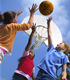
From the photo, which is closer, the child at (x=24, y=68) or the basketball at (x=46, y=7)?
the child at (x=24, y=68)

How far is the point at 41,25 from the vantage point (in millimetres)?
11109

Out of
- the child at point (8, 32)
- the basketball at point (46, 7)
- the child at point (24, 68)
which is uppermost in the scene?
the basketball at point (46, 7)

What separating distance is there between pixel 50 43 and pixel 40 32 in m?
7.66

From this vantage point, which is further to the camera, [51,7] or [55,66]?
[51,7]

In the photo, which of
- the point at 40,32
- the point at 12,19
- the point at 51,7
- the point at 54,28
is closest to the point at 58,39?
the point at 54,28

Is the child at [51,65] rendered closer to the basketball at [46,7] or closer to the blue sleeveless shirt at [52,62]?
the blue sleeveless shirt at [52,62]

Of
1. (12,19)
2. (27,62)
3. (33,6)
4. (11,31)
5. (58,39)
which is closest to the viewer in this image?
(11,31)

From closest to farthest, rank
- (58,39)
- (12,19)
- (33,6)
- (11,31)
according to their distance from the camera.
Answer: (11,31)
(12,19)
(33,6)
(58,39)

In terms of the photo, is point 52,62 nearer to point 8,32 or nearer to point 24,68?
point 24,68

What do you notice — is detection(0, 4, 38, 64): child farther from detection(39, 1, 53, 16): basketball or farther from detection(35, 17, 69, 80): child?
detection(39, 1, 53, 16): basketball

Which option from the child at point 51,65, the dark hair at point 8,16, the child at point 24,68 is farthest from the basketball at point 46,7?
the child at point 51,65

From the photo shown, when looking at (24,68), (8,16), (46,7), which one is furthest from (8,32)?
(46,7)

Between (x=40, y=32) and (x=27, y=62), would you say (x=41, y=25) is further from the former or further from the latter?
(x=27, y=62)

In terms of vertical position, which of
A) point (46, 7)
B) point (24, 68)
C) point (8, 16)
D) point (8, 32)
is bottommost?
point (24, 68)
